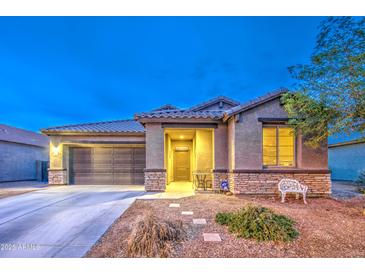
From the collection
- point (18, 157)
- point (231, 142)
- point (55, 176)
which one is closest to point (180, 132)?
point (231, 142)

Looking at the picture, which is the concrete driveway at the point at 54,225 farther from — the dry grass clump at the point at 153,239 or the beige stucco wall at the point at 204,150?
the beige stucco wall at the point at 204,150

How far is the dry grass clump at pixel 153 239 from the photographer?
3.01m

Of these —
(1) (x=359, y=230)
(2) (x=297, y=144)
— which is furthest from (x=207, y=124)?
(1) (x=359, y=230)

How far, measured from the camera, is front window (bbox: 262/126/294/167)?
7.82 metres

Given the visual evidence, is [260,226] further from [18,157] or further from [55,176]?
[18,157]

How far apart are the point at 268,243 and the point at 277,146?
5176mm

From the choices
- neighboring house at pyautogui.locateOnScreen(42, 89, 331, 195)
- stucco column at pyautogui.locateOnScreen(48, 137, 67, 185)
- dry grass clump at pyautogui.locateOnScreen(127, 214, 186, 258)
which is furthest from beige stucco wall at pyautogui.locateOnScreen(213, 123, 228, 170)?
stucco column at pyautogui.locateOnScreen(48, 137, 67, 185)

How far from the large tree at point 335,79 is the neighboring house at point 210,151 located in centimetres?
→ 154

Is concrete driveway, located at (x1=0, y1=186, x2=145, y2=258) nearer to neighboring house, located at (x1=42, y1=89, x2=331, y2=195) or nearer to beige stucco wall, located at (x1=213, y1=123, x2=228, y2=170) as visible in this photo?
neighboring house, located at (x1=42, y1=89, x2=331, y2=195)

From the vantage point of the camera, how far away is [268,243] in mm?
3408

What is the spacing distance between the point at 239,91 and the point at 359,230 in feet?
236

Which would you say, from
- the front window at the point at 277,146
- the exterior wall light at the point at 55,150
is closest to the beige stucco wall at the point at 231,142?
the front window at the point at 277,146
